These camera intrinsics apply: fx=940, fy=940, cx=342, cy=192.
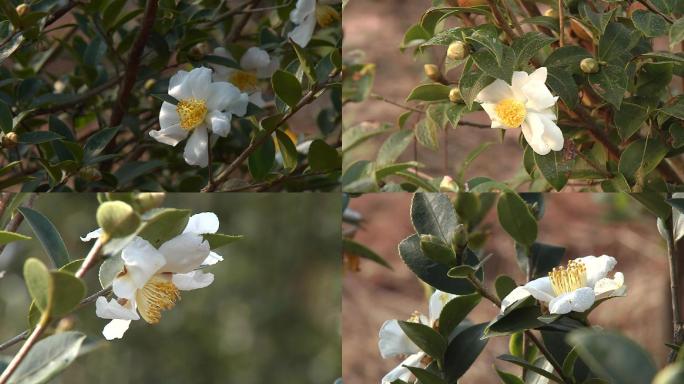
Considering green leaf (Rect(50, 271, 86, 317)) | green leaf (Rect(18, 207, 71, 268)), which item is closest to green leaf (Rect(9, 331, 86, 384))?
green leaf (Rect(50, 271, 86, 317))

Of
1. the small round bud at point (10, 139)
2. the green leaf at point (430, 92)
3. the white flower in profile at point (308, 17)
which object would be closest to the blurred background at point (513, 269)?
Answer: the white flower in profile at point (308, 17)

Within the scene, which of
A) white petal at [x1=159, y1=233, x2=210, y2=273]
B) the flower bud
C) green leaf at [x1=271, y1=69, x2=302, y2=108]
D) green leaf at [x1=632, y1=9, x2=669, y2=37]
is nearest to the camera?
the flower bud

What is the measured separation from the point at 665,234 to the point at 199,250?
467 mm

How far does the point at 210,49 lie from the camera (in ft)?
5.01

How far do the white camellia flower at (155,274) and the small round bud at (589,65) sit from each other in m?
0.47

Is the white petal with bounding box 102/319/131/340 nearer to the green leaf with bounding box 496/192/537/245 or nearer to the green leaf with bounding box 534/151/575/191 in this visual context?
the green leaf with bounding box 496/192/537/245

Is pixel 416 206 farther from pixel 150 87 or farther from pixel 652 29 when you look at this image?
pixel 150 87

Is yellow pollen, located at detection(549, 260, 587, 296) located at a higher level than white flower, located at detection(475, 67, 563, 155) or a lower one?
lower

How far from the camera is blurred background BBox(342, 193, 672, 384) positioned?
2.10m

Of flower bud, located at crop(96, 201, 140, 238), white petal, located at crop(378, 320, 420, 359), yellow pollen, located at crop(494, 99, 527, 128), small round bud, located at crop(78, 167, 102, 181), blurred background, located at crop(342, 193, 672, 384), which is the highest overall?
flower bud, located at crop(96, 201, 140, 238)

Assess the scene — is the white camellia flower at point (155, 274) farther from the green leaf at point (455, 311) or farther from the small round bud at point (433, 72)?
the small round bud at point (433, 72)

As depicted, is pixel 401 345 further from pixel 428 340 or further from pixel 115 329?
pixel 115 329

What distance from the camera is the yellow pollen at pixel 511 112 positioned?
3.16 feet

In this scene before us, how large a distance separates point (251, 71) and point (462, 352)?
681 mm
